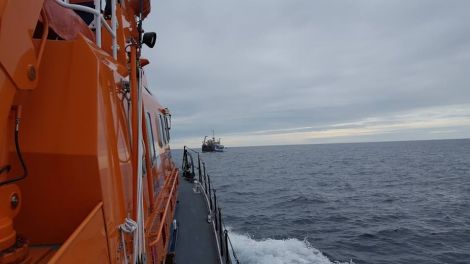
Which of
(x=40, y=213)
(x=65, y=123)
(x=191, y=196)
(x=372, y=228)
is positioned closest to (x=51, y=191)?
(x=40, y=213)

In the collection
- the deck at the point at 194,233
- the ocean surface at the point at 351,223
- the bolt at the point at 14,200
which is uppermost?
the bolt at the point at 14,200

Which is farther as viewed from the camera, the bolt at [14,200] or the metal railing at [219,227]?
the metal railing at [219,227]

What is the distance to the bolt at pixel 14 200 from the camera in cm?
183

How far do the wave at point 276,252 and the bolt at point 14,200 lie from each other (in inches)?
424

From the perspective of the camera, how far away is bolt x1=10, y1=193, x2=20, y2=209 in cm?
183

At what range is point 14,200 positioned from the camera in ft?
6.06

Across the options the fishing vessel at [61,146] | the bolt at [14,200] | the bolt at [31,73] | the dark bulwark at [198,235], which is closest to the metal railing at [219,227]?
the dark bulwark at [198,235]

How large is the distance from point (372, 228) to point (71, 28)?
1755cm

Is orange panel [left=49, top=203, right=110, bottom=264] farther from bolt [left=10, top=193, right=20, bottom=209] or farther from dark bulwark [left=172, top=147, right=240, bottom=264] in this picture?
dark bulwark [left=172, top=147, right=240, bottom=264]

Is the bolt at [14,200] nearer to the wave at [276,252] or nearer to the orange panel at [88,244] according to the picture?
the orange panel at [88,244]

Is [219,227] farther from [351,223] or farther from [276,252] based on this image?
[351,223]

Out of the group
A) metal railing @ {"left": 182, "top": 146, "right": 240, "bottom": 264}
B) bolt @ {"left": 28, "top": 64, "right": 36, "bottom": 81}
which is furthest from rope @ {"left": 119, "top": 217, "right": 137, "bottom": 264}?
metal railing @ {"left": 182, "top": 146, "right": 240, "bottom": 264}

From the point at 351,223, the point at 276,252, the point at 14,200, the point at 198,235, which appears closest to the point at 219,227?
the point at 198,235

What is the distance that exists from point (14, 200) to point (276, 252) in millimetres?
12026
